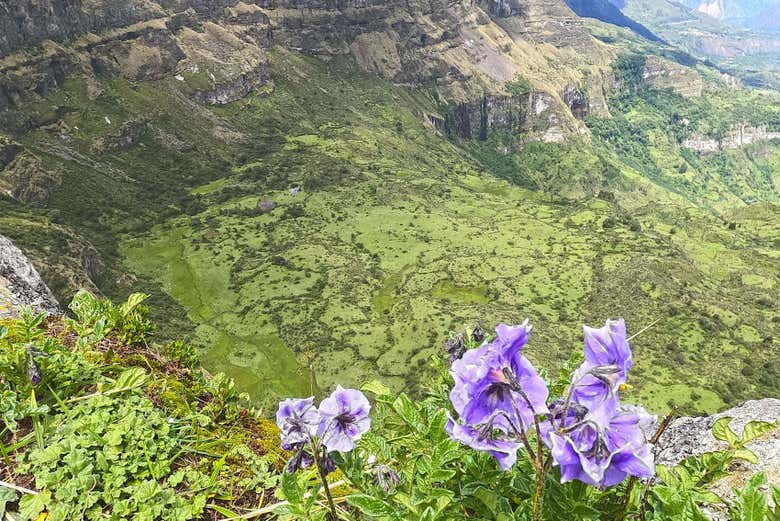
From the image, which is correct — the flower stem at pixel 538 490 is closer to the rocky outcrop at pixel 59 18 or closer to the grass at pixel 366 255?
the grass at pixel 366 255

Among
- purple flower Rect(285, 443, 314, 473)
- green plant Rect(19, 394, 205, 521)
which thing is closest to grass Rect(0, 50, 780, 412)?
green plant Rect(19, 394, 205, 521)

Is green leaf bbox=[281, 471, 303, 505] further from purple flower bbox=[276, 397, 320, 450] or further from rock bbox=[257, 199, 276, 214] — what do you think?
rock bbox=[257, 199, 276, 214]

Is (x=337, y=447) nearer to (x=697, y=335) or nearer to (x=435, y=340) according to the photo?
(x=435, y=340)

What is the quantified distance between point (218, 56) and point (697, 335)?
574 ft

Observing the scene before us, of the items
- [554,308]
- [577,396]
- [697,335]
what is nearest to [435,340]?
[554,308]

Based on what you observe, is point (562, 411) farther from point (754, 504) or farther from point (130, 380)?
point (130, 380)

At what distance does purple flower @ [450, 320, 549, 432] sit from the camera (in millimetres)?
2182

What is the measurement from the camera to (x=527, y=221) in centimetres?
13138

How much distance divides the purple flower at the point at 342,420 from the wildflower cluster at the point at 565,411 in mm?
935

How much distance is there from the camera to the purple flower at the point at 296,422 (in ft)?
10.0

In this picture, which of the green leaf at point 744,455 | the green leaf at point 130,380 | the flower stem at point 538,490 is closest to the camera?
the flower stem at point 538,490

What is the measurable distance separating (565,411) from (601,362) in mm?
307

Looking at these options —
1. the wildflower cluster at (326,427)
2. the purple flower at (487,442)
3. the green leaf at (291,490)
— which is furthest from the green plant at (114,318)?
the purple flower at (487,442)

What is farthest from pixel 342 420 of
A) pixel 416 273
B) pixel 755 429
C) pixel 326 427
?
pixel 416 273
